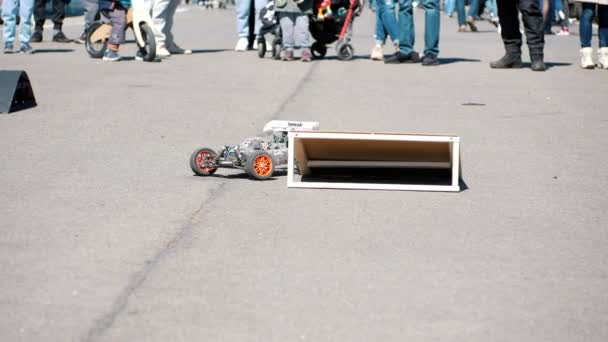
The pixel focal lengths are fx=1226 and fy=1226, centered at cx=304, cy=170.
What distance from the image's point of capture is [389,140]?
743 centimetres

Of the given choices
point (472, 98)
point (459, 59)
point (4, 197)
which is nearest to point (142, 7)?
point (459, 59)

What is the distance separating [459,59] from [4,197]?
43.8ft

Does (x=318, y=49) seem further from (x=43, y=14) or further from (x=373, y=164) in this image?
(x=373, y=164)

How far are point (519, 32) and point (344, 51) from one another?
120 inches

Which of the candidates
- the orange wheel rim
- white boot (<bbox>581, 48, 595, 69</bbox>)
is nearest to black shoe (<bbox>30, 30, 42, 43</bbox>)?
white boot (<bbox>581, 48, 595, 69</bbox>)

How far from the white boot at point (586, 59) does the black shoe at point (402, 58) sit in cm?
253

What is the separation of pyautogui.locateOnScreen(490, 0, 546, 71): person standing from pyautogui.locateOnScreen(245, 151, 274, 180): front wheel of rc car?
9.57m

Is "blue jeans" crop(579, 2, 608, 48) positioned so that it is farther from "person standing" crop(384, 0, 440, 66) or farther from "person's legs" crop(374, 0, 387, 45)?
"person's legs" crop(374, 0, 387, 45)

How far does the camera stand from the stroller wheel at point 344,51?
63.0ft

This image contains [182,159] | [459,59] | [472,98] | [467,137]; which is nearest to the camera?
[182,159]

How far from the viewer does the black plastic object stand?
473 inches

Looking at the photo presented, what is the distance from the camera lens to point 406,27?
59.6 feet

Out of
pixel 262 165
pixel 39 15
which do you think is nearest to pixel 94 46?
pixel 39 15

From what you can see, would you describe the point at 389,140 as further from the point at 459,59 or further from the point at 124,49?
the point at 124,49
